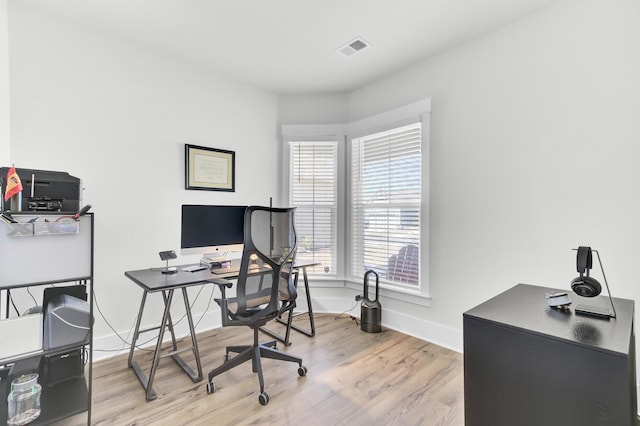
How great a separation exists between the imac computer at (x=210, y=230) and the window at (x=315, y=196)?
101 cm

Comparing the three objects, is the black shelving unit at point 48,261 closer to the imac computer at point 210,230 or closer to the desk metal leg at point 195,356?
the desk metal leg at point 195,356

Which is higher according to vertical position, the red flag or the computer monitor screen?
the red flag

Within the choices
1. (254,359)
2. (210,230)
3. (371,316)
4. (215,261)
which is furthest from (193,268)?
(371,316)

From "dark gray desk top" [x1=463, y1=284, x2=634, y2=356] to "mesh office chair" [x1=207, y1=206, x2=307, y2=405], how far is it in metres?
1.27

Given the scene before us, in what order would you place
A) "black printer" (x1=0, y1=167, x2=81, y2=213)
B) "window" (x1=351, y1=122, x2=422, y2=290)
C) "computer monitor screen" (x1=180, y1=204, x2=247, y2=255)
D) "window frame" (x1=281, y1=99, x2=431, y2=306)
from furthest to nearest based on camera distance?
"window frame" (x1=281, y1=99, x2=431, y2=306)
"window" (x1=351, y1=122, x2=422, y2=290)
"computer monitor screen" (x1=180, y1=204, x2=247, y2=255)
"black printer" (x1=0, y1=167, x2=81, y2=213)

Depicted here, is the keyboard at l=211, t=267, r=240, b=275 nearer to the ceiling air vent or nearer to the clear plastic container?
the clear plastic container

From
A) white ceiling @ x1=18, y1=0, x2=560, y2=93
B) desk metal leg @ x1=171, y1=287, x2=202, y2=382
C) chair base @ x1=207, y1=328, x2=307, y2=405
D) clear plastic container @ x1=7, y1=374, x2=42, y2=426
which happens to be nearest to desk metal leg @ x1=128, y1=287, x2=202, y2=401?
desk metal leg @ x1=171, y1=287, x2=202, y2=382

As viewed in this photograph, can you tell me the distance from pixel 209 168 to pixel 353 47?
5.87 ft

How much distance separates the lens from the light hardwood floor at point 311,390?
176 centimetres

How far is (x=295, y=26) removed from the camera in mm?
2369

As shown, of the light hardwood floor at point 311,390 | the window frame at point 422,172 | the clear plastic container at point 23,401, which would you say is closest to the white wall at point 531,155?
the window frame at point 422,172

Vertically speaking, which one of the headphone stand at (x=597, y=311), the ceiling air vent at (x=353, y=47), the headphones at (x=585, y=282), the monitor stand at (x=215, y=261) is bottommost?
the monitor stand at (x=215, y=261)

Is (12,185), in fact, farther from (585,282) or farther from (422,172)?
(422,172)

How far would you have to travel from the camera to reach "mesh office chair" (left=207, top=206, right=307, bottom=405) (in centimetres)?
197
